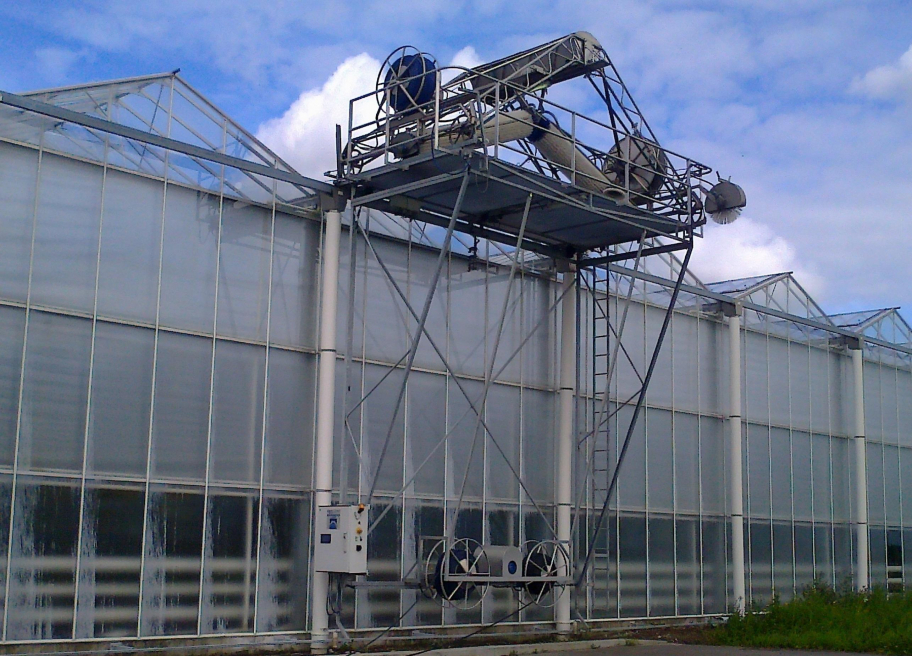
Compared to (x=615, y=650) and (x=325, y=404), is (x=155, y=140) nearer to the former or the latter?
(x=325, y=404)

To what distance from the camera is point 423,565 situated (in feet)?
68.2

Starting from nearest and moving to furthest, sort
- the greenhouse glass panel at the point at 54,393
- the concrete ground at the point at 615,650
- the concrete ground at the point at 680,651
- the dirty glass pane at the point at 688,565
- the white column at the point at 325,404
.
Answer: the greenhouse glass panel at the point at 54,393, the white column at the point at 325,404, the concrete ground at the point at 615,650, the concrete ground at the point at 680,651, the dirty glass pane at the point at 688,565

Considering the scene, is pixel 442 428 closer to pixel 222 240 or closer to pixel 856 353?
pixel 222 240

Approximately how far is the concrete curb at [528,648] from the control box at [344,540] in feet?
5.27

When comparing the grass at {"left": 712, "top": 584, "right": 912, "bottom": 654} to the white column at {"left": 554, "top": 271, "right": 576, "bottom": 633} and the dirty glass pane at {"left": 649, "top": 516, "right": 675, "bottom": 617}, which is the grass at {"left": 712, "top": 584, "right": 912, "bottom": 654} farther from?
the white column at {"left": 554, "top": 271, "right": 576, "bottom": 633}

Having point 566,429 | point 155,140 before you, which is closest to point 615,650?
point 566,429

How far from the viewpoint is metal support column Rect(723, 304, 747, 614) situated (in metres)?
29.5

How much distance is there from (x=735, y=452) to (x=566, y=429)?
7.69 m

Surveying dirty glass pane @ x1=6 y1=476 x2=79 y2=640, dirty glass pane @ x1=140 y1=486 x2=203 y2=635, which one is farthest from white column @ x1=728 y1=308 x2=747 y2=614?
dirty glass pane @ x1=6 y1=476 x2=79 y2=640

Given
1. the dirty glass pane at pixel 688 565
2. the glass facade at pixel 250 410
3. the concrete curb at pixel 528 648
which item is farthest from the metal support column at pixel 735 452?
the concrete curb at pixel 528 648

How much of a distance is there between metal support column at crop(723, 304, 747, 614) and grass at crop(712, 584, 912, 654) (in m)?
1.19

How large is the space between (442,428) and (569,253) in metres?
5.55

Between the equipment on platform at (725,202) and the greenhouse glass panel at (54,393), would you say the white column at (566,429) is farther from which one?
the greenhouse glass panel at (54,393)

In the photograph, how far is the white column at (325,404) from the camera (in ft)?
63.4
